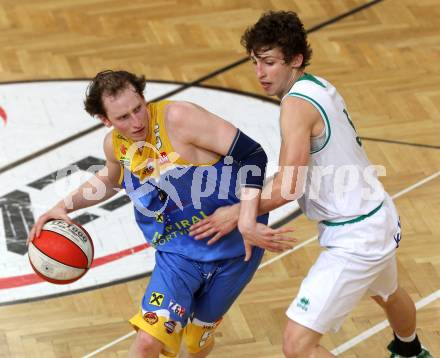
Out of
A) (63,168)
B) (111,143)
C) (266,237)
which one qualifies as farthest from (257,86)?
(266,237)

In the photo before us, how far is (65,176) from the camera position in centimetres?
823

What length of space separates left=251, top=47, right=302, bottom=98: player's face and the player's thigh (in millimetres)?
967

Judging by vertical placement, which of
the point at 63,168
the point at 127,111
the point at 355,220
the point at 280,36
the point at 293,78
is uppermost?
the point at 280,36

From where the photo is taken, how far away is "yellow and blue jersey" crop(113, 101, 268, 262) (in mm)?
5344

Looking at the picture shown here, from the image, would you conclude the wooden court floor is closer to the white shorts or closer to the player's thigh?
the player's thigh

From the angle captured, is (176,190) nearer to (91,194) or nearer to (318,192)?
(91,194)

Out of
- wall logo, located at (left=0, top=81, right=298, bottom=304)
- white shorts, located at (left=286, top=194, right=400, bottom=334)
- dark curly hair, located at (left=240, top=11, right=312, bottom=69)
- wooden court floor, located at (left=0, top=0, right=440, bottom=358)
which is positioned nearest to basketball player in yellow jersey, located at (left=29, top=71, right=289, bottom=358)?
white shorts, located at (left=286, top=194, right=400, bottom=334)

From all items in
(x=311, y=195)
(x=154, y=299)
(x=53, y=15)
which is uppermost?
(x=311, y=195)

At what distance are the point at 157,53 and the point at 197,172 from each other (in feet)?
15.9

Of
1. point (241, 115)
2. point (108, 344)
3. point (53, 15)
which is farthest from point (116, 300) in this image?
point (53, 15)

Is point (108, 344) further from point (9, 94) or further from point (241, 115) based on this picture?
point (9, 94)

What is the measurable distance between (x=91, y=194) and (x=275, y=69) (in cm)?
Result: 119

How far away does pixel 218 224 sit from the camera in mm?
5336

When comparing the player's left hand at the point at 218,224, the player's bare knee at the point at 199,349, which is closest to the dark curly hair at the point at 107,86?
the player's left hand at the point at 218,224
